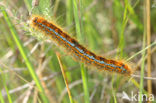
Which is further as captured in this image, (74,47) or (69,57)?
(69,57)

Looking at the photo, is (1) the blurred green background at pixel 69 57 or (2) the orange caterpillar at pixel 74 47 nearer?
(2) the orange caterpillar at pixel 74 47

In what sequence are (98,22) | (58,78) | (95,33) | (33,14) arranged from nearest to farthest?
(33,14), (58,78), (95,33), (98,22)

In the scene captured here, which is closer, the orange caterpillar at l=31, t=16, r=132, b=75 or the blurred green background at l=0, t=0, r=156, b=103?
the orange caterpillar at l=31, t=16, r=132, b=75

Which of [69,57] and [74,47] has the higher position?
[74,47]

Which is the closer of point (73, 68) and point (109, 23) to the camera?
point (73, 68)

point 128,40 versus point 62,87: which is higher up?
point 128,40

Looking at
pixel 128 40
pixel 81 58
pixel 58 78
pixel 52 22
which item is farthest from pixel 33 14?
pixel 128 40

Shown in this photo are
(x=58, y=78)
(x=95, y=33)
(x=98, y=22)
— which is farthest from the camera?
(x=98, y=22)

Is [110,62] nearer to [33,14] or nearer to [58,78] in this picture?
[33,14]
